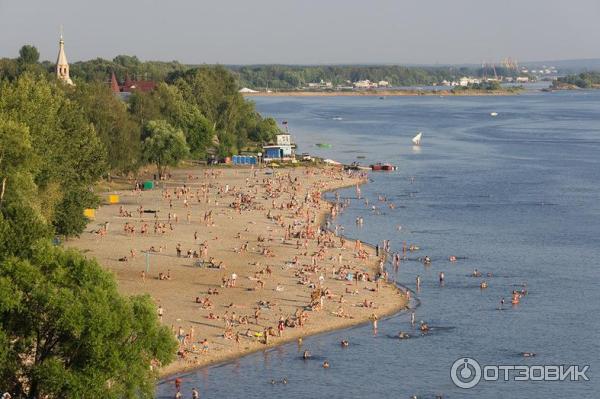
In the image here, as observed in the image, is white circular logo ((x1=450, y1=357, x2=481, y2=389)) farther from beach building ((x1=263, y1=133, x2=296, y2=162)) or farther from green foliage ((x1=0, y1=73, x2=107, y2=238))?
beach building ((x1=263, y1=133, x2=296, y2=162))

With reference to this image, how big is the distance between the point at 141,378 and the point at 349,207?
55252 millimetres

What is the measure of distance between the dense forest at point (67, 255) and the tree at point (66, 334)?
3 cm

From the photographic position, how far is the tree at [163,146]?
321 ft

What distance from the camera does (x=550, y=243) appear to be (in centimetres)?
7325

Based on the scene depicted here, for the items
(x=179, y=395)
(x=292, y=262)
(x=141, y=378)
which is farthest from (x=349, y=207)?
(x=141, y=378)

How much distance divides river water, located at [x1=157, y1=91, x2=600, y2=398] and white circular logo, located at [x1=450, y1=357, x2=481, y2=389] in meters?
0.39

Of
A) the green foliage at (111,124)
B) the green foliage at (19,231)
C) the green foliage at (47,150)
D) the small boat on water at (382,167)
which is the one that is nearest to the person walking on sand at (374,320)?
the green foliage at (47,150)

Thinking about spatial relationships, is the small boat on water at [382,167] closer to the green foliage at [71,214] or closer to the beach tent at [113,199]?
the beach tent at [113,199]

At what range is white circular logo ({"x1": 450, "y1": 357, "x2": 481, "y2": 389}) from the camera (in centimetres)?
4441

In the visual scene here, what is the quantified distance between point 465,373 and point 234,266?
746 inches

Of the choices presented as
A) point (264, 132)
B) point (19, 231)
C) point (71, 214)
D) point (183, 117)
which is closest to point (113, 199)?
point (71, 214)

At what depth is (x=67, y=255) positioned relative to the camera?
34000 millimetres

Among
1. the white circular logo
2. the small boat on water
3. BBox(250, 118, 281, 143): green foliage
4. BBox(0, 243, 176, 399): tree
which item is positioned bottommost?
the white circular logo

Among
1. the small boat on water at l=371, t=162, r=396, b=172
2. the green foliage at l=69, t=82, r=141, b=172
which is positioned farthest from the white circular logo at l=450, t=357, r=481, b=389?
the small boat on water at l=371, t=162, r=396, b=172
